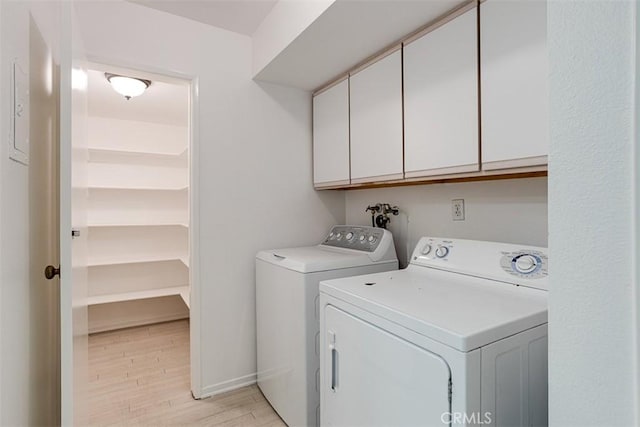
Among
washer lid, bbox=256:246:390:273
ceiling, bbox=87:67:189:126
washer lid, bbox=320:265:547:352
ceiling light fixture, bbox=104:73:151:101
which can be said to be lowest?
washer lid, bbox=320:265:547:352

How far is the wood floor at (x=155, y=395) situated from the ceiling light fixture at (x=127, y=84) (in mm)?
2074

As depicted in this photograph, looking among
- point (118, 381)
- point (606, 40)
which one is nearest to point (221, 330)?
point (118, 381)

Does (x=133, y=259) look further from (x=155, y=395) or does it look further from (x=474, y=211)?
(x=474, y=211)

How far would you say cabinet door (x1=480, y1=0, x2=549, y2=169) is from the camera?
3.75ft

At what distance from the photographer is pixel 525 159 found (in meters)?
1.20

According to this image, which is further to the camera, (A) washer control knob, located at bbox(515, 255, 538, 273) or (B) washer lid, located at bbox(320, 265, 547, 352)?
(A) washer control knob, located at bbox(515, 255, 538, 273)

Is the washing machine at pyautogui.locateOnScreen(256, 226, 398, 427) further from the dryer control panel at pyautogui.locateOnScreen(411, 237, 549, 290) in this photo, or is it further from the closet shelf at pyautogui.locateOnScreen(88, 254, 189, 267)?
the closet shelf at pyautogui.locateOnScreen(88, 254, 189, 267)

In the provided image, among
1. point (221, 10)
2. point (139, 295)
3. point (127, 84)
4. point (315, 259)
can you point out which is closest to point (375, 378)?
point (315, 259)

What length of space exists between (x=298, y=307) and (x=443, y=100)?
1.22 meters

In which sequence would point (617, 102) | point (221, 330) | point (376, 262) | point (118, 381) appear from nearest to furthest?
1. point (617, 102)
2. point (376, 262)
3. point (221, 330)
4. point (118, 381)

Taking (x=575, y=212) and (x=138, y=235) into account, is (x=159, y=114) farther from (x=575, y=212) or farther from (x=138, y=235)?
(x=575, y=212)

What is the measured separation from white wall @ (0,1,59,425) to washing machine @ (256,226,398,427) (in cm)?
103

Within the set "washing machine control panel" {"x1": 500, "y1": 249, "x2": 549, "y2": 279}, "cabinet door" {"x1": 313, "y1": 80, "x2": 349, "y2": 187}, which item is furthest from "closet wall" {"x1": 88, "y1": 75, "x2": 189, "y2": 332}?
"washing machine control panel" {"x1": 500, "y1": 249, "x2": 549, "y2": 279}

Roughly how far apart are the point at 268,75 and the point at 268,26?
294 mm
